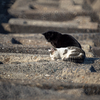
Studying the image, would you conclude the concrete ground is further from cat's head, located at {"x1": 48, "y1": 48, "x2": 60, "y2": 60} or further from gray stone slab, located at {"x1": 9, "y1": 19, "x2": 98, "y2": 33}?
gray stone slab, located at {"x1": 9, "y1": 19, "x2": 98, "y2": 33}

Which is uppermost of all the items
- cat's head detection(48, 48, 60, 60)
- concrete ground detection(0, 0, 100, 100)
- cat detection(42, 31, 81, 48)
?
cat detection(42, 31, 81, 48)

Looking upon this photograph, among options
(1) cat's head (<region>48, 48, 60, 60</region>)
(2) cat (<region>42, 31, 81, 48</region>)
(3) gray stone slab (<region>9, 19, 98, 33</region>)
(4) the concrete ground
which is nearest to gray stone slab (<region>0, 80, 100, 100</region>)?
(4) the concrete ground

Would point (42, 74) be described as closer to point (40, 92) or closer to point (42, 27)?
point (40, 92)

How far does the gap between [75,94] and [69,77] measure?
0.51 metres

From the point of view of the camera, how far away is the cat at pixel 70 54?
2.74 meters

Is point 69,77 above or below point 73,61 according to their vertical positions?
below

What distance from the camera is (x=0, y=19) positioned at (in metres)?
6.44

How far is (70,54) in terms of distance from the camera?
2.76 meters

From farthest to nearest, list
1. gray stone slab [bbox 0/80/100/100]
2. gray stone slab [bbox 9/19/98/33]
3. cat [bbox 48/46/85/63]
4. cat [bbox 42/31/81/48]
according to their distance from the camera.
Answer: gray stone slab [bbox 9/19/98/33] < cat [bbox 42/31/81/48] < cat [bbox 48/46/85/63] < gray stone slab [bbox 0/80/100/100]

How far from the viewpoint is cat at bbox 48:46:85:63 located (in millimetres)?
2743

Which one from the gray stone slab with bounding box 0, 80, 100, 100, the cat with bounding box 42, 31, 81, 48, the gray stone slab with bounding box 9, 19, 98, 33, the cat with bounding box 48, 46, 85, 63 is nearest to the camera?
the gray stone slab with bounding box 0, 80, 100, 100

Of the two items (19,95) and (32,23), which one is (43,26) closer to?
(32,23)

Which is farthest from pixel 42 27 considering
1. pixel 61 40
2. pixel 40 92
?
pixel 40 92

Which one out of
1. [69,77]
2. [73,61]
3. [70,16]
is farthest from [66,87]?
[70,16]
